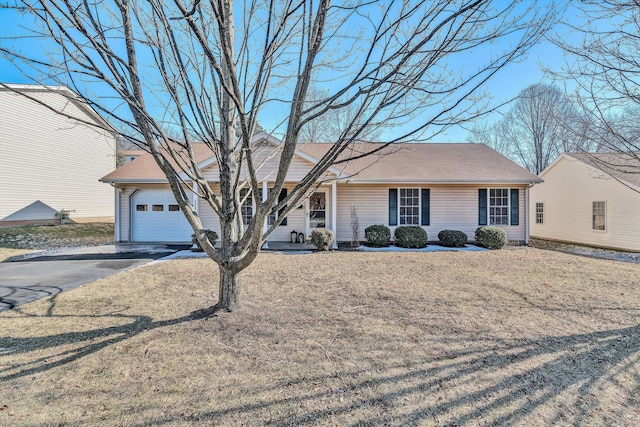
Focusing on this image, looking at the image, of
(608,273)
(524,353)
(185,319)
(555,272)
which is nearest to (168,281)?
(185,319)

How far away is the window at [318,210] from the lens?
13.1 metres

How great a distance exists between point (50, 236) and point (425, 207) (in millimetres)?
17122

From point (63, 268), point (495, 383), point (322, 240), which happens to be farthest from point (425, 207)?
point (63, 268)

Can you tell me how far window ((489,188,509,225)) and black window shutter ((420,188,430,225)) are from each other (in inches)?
103

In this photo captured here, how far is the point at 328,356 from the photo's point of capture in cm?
339

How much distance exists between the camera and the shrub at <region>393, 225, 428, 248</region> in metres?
11.9

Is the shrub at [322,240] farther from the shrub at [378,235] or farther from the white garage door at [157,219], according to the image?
the white garage door at [157,219]

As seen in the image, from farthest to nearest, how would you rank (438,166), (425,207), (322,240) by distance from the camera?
(438,166)
(425,207)
(322,240)

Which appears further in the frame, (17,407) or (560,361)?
(560,361)

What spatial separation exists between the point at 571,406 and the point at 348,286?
13.4 feet

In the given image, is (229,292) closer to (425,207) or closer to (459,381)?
(459,381)

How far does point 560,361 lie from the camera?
3297 mm

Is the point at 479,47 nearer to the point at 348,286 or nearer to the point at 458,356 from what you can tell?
the point at 458,356

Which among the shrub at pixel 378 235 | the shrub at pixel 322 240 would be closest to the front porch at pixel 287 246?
the shrub at pixel 322 240
